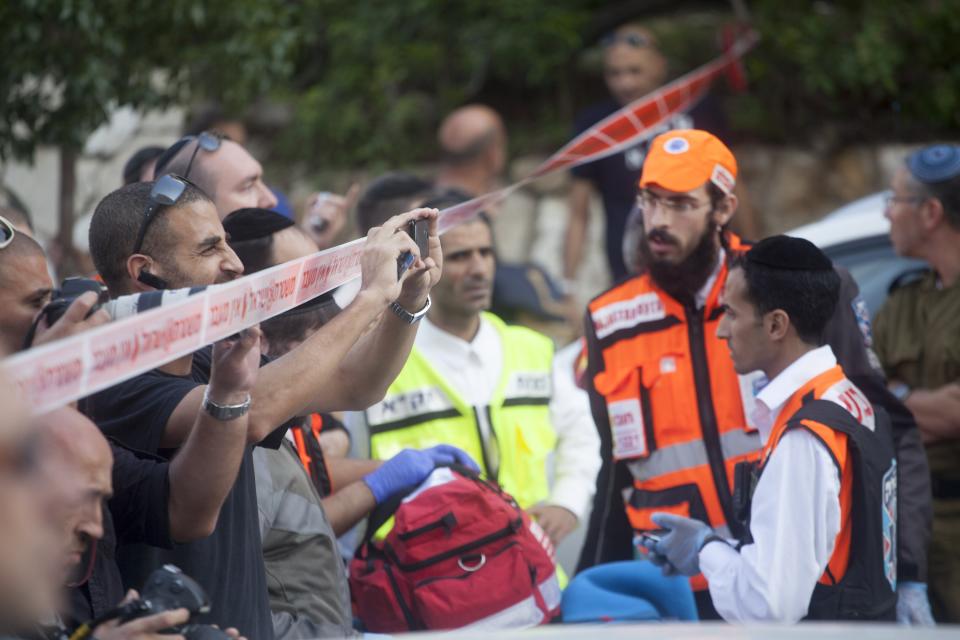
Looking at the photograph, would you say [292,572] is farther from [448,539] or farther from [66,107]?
[66,107]

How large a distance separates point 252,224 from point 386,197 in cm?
161

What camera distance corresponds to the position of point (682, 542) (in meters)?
3.79

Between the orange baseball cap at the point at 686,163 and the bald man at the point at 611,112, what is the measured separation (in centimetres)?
314

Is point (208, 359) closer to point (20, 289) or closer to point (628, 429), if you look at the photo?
point (20, 289)

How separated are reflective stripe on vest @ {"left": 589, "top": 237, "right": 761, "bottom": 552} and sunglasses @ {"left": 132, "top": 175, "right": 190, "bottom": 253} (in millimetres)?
1674

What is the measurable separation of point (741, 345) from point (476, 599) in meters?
1.04

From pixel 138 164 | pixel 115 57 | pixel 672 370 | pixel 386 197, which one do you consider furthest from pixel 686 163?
pixel 115 57

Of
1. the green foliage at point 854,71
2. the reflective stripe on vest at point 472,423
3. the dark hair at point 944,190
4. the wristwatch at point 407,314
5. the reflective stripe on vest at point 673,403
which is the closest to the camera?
the wristwatch at point 407,314

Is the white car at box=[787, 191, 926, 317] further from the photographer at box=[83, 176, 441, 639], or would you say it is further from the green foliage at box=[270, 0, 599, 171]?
the green foliage at box=[270, 0, 599, 171]

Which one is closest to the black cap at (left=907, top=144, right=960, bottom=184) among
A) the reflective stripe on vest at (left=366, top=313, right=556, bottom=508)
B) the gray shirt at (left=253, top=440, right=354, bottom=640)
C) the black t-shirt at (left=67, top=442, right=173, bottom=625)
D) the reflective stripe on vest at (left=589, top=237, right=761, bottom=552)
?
the reflective stripe on vest at (left=589, top=237, right=761, bottom=552)

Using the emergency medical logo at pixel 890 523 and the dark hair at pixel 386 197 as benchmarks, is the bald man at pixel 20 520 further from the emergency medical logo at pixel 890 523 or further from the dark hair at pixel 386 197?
the dark hair at pixel 386 197

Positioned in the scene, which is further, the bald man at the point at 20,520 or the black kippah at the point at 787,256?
the black kippah at the point at 787,256

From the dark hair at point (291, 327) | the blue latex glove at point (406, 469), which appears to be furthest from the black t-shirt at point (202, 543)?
the blue latex glove at point (406, 469)

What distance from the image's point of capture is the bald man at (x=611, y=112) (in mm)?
7766
